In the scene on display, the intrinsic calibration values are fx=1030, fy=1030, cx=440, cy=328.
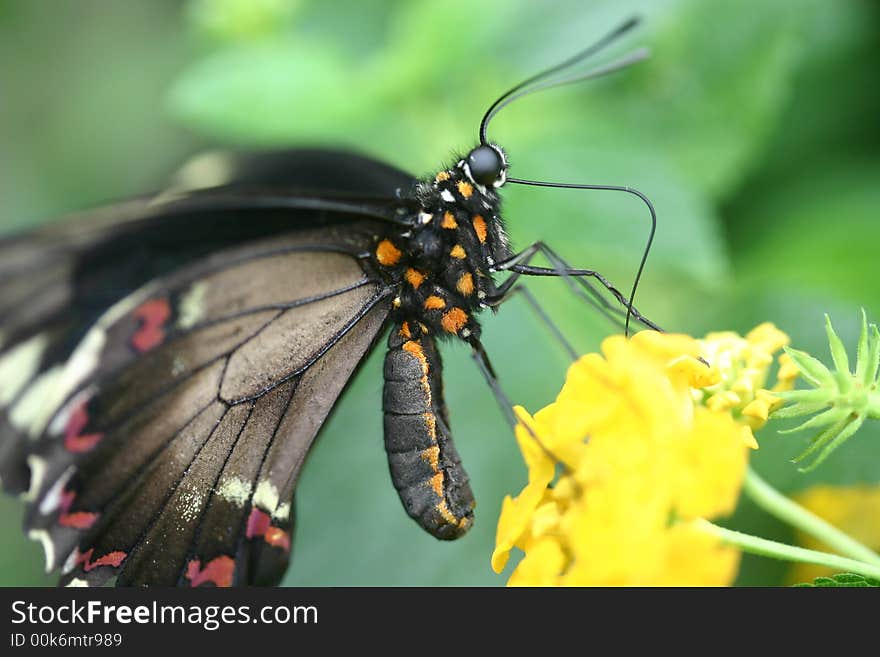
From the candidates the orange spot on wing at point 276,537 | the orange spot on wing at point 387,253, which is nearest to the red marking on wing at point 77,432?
the orange spot on wing at point 276,537

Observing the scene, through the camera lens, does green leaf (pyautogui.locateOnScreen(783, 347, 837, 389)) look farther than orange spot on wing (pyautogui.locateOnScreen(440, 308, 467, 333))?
No

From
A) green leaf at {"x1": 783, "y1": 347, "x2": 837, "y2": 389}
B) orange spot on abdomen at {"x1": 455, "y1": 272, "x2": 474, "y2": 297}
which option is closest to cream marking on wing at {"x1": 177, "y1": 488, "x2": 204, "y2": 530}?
orange spot on abdomen at {"x1": 455, "y1": 272, "x2": 474, "y2": 297}

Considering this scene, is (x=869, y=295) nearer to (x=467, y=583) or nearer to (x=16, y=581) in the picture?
(x=467, y=583)

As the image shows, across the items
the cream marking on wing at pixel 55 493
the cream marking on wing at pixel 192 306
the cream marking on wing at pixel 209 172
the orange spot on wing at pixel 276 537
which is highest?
the cream marking on wing at pixel 209 172

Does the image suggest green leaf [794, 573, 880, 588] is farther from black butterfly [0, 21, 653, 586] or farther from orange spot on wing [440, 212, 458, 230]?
orange spot on wing [440, 212, 458, 230]

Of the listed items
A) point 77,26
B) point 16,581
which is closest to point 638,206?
point 16,581

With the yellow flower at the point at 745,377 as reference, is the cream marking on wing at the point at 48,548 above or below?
above

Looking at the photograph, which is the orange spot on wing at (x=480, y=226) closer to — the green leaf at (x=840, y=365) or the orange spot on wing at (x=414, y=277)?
the orange spot on wing at (x=414, y=277)
